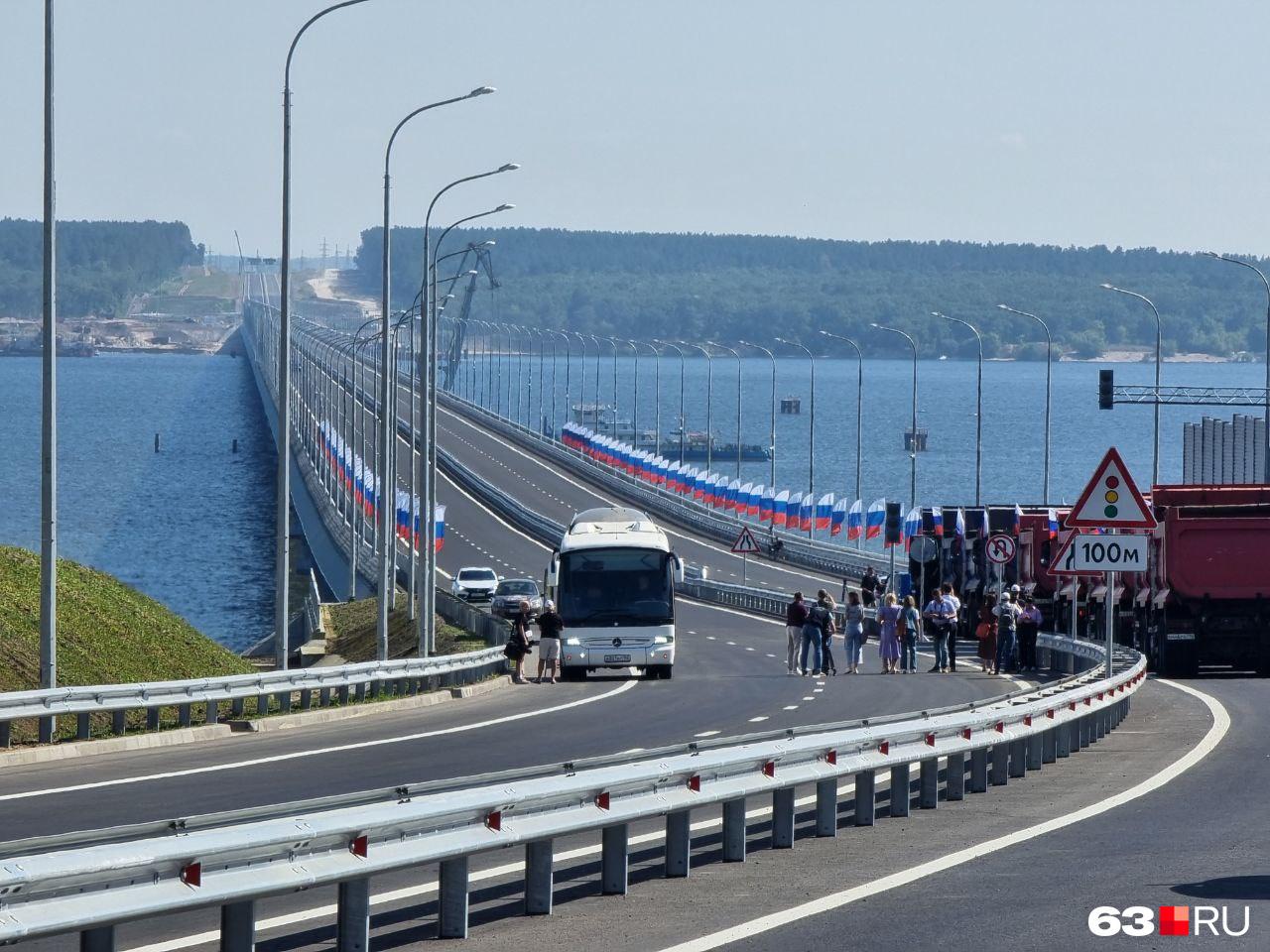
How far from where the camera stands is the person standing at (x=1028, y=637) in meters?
39.2

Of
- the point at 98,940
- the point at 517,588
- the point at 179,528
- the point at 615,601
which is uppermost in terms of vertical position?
the point at 98,940

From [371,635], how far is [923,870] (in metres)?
50.2

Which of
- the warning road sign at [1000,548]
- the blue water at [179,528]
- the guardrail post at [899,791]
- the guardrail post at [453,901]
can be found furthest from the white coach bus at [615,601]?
the blue water at [179,528]

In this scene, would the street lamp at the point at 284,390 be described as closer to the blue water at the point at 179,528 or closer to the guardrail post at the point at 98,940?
the guardrail post at the point at 98,940

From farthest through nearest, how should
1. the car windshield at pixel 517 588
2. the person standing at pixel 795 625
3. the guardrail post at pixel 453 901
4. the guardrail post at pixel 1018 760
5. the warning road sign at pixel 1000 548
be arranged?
1. the car windshield at pixel 517 588
2. the warning road sign at pixel 1000 548
3. the person standing at pixel 795 625
4. the guardrail post at pixel 1018 760
5. the guardrail post at pixel 453 901

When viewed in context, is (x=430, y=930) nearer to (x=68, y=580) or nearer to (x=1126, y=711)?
(x=1126, y=711)

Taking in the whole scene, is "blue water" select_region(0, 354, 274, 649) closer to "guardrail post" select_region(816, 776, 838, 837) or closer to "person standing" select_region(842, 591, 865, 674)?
"person standing" select_region(842, 591, 865, 674)

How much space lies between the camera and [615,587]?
4166cm

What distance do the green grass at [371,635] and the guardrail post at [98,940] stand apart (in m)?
40.6

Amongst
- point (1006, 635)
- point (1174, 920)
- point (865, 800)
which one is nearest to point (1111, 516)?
point (865, 800)

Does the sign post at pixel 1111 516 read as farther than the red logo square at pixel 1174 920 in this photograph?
Yes

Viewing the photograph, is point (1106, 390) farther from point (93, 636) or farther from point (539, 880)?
point (539, 880)

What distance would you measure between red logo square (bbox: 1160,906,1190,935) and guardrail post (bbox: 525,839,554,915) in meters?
2.94

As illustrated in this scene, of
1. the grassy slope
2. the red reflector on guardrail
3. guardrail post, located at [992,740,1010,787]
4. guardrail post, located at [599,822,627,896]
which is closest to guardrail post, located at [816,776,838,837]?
guardrail post, located at [599,822,627,896]
